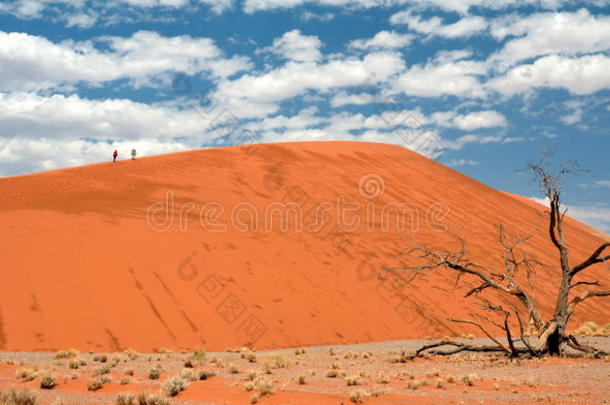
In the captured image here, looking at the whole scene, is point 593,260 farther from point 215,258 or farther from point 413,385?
point 215,258

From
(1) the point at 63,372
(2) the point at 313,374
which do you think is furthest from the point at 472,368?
(1) the point at 63,372

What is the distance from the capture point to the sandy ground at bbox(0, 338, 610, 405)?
7559mm

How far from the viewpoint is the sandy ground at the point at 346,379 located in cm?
756

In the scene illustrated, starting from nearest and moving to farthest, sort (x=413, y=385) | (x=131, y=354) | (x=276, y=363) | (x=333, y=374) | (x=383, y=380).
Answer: (x=413, y=385) → (x=383, y=380) → (x=333, y=374) → (x=276, y=363) → (x=131, y=354)

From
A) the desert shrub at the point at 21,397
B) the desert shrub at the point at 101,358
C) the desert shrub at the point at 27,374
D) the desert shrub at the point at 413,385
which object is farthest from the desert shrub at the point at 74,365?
the desert shrub at the point at 413,385

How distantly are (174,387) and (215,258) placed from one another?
12.8 metres

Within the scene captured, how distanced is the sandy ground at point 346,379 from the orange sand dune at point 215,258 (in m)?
2.22

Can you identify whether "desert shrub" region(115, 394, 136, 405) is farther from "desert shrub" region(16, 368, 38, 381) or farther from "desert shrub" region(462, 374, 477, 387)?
"desert shrub" region(462, 374, 477, 387)

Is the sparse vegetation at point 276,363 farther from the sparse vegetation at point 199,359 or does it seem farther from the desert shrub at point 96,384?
the desert shrub at point 96,384

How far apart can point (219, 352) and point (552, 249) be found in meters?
27.2

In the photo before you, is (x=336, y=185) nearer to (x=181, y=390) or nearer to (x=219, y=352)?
(x=219, y=352)

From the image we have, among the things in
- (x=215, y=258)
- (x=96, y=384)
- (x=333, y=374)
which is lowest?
(x=333, y=374)

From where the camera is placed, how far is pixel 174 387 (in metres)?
7.83

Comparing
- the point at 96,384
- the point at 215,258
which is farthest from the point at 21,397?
the point at 215,258
